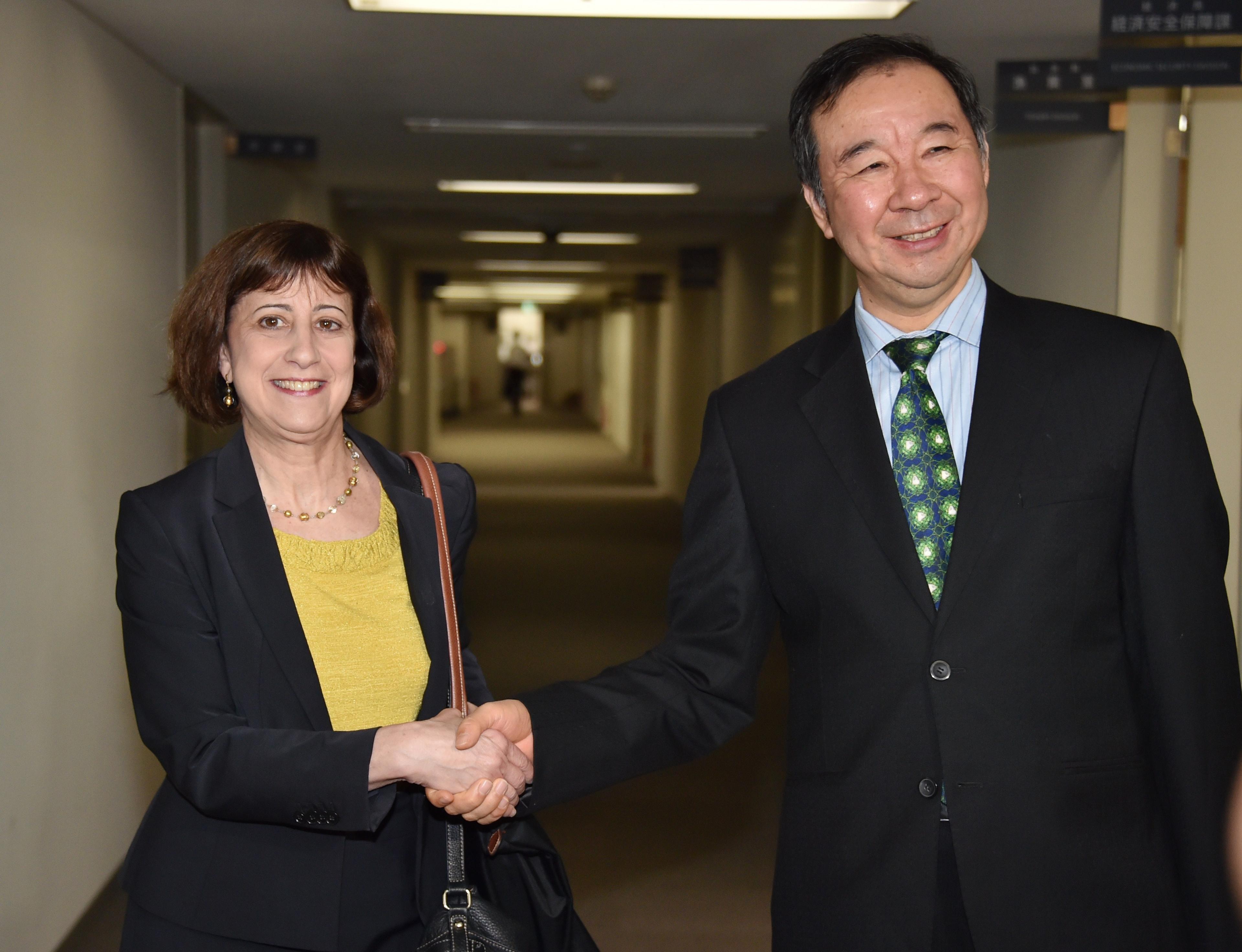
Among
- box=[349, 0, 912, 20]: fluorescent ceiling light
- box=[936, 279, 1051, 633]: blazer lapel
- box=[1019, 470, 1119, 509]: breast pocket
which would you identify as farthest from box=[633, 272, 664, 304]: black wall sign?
box=[1019, 470, 1119, 509]: breast pocket

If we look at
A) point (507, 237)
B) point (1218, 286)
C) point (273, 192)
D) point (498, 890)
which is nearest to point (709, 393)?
point (1218, 286)

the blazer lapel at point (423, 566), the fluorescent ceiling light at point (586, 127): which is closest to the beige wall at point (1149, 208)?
the fluorescent ceiling light at point (586, 127)

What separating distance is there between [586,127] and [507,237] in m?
6.68

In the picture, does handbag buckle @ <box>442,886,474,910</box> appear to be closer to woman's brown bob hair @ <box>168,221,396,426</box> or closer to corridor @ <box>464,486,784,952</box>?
woman's brown bob hair @ <box>168,221,396,426</box>

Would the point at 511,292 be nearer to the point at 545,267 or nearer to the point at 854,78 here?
the point at 545,267

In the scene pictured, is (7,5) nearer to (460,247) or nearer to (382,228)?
(382,228)

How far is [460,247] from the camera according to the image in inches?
583

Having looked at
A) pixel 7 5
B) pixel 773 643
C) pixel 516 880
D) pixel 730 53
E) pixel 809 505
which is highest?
pixel 730 53

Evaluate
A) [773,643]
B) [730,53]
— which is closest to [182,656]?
[730,53]

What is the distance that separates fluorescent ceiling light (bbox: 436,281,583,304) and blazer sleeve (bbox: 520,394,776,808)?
1633 centimetres

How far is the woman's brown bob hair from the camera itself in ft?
6.49

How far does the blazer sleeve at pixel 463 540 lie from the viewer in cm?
210

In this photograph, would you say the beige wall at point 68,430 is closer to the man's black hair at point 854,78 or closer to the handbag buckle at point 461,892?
the handbag buckle at point 461,892

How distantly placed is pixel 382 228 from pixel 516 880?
11.3 m
